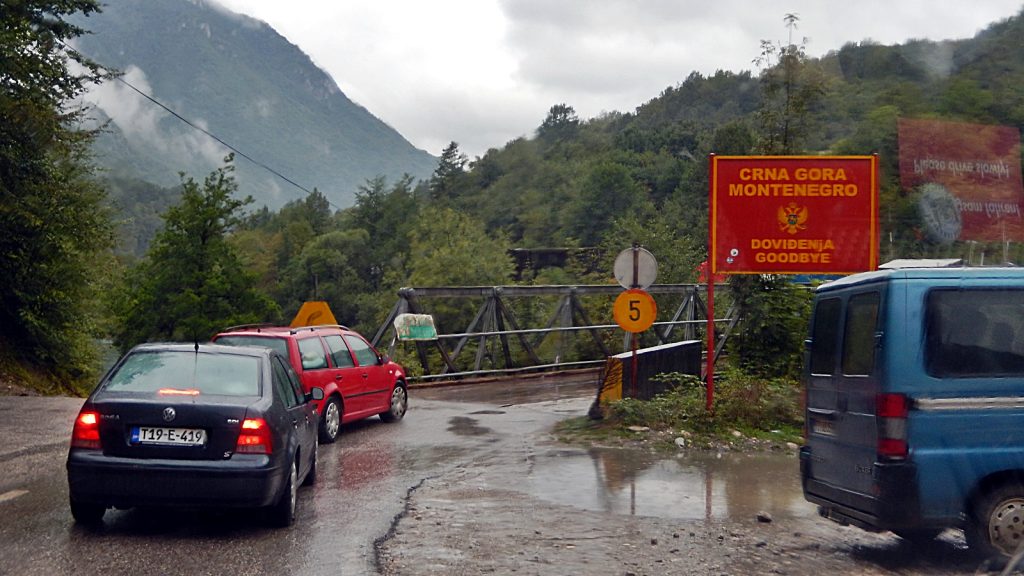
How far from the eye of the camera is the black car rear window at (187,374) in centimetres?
740

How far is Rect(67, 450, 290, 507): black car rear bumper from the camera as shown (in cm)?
689

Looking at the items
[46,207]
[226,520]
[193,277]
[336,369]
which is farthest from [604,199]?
[226,520]

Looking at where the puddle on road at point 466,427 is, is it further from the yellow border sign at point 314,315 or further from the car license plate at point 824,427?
the car license plate at point 824,427

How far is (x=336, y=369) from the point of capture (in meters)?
13.6

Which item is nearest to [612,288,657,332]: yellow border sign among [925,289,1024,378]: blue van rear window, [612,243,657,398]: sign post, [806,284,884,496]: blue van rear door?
[612,243,657,398]: sign post

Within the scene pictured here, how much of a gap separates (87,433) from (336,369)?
6.57 meters

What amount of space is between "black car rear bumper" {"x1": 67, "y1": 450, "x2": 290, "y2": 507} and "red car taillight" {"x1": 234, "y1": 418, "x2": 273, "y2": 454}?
0.10m

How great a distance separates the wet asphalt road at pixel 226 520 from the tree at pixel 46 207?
378 inches

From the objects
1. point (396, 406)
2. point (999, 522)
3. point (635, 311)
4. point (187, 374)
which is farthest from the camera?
point (396, 406)

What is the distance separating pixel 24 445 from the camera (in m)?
11.6

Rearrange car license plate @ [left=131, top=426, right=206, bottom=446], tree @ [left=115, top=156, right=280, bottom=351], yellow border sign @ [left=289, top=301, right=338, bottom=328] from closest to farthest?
car license plate @ [left=131, top=426, right=206, bottom=446]
yellow border sign @ [left=289, top=301, right=338, bottom=328]
tree @ [left=115, top=156, right=280, bottom=351]

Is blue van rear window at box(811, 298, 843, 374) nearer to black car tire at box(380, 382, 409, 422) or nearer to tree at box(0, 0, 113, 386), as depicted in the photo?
black car tire at box(380, 382, 409, 422)

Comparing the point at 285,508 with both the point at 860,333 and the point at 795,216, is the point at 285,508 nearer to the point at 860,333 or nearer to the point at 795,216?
the point at 860,333

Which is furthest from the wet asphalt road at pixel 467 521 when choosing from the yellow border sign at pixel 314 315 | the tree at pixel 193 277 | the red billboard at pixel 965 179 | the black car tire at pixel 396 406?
the tree at pixel 193 277
